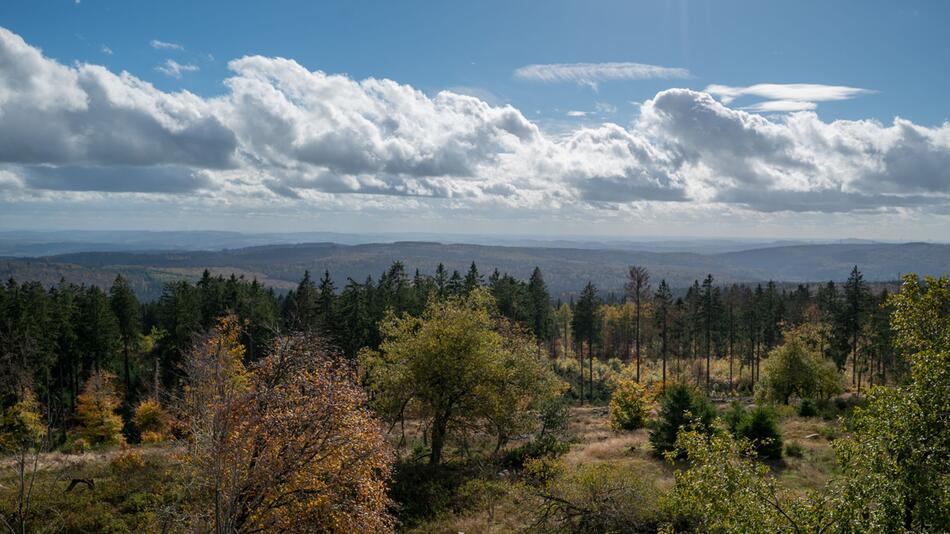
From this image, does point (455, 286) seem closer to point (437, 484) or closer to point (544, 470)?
point (437, 484)

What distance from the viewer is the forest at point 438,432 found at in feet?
32.9

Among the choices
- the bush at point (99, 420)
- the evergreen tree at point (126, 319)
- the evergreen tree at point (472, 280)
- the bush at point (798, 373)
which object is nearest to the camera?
the bush at point (99, 420)

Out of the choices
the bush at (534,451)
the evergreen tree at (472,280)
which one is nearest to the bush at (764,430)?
the bush at (534,451)

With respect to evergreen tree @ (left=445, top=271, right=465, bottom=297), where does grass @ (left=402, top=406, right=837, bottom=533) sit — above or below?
below

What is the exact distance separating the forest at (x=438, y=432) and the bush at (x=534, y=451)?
177 mm

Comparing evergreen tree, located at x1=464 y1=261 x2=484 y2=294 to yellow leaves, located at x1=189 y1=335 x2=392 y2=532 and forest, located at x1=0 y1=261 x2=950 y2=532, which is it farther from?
yellow leaves, located at x1=189 y1=335 x2=392 y2=532

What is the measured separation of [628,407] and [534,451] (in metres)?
10.8

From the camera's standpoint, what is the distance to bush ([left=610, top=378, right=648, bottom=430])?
3634 cm

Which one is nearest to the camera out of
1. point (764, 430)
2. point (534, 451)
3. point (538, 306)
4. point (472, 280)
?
point (764, 430)

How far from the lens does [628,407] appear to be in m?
36.6

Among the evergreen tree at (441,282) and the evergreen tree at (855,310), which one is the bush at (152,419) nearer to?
the evergreen tree at (441,282)

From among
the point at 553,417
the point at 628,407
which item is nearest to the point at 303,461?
the point at 553,417

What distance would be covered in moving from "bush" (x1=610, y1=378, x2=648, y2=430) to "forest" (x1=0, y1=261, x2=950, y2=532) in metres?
0.16

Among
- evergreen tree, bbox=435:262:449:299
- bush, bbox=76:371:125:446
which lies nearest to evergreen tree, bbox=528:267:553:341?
evergreen tree, bbox=435:262:449:299
